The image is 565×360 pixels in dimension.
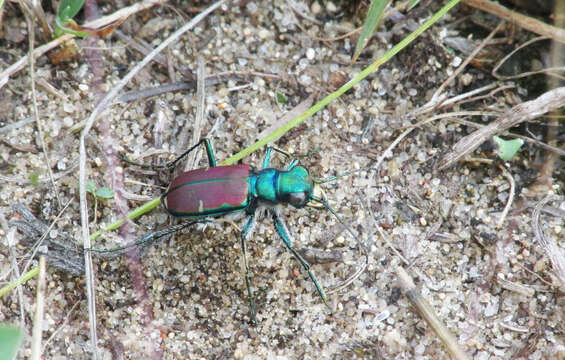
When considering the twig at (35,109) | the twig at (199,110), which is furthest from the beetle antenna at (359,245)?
the twig at (35,109)

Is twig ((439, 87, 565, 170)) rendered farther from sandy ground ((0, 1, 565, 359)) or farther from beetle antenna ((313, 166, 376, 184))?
beetle antenna ((313, 166, 376, 184))

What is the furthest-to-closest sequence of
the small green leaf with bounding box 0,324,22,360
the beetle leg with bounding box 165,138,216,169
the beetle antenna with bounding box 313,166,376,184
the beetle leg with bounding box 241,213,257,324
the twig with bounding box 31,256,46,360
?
the beetle antenna with bounding box 313,166,376,184 < the beetle leg with bounding box 165,138,216,169 < the beetle leg with bounding box 241,213,257,324 < the twig with bounding box 31,256,46,360 < the small green leaf with bounding box 0,324,22,360

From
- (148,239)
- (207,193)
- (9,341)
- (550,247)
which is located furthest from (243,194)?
(550,247)

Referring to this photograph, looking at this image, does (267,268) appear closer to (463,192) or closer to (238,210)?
(238,210)

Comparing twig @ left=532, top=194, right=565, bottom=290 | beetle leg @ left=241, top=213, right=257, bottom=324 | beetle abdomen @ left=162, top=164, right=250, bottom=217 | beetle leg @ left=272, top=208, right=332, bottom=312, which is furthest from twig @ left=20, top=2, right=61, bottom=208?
twig @ left=532, top=194, right=565, bottom=290

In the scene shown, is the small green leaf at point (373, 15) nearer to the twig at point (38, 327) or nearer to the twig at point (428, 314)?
the twig at point (428, 314)

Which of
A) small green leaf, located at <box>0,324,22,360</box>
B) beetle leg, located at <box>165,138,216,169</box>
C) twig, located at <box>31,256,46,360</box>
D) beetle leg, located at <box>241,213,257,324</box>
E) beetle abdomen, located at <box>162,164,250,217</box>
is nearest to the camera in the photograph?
small green leaf, located at <box>0,324,22,360</box>
